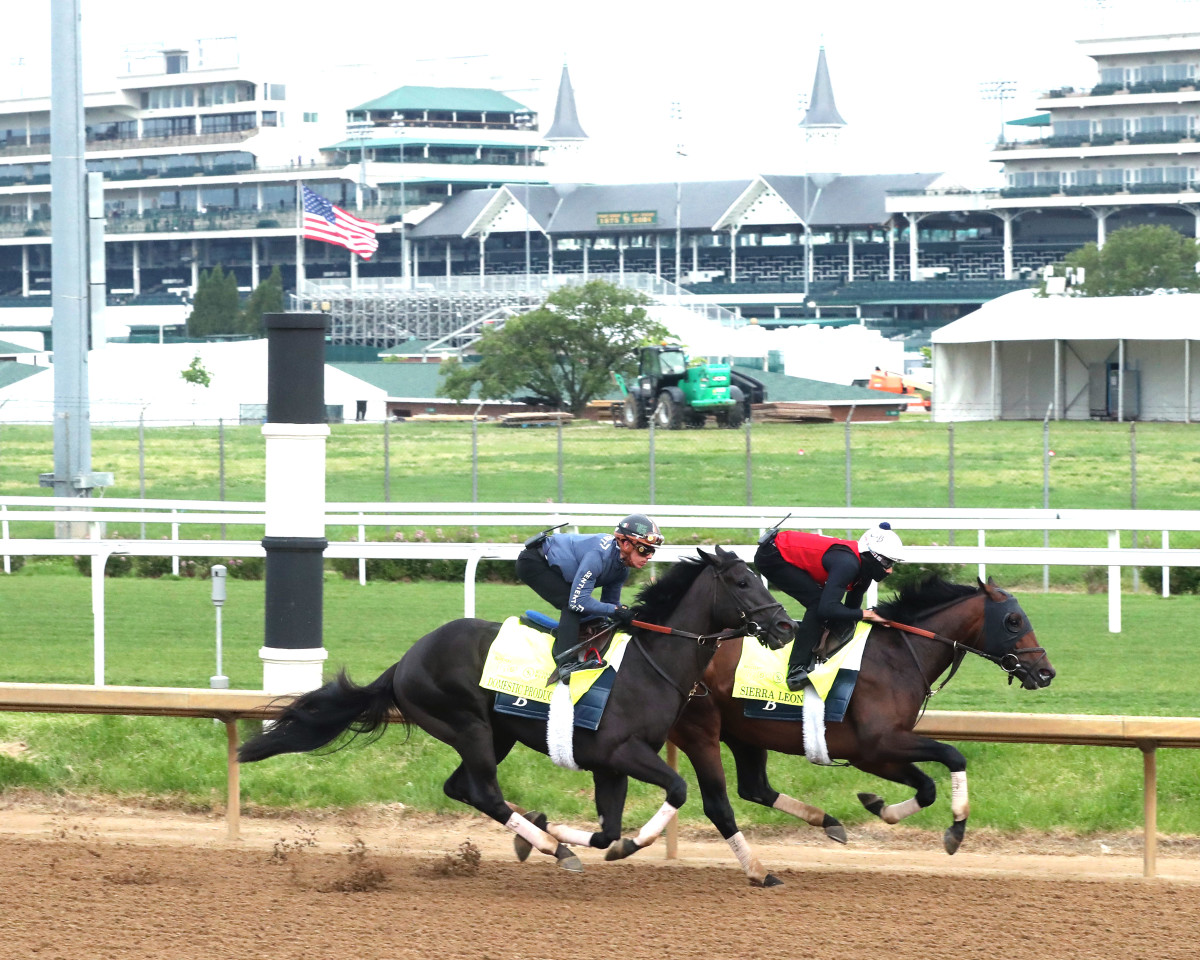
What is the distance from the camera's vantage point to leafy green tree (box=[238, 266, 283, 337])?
225 ft

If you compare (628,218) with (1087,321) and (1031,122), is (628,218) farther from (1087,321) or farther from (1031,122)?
(1087,321)

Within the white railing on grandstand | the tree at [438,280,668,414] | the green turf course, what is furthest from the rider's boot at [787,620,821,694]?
the tree at [438,280,668,414]

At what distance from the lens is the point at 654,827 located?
584 cm

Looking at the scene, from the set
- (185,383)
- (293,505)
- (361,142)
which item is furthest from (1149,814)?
(361,142)

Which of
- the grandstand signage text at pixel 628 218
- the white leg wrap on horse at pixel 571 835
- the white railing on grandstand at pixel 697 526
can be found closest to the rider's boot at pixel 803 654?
the white leg wrap on horse at pixel 571 835

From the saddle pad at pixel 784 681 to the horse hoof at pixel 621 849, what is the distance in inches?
26.6

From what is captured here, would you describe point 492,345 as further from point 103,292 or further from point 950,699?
point 950,699

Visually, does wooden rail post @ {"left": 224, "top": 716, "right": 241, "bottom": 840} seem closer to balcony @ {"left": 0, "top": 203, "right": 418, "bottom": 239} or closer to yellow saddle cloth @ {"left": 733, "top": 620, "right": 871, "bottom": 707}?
yellow saddle cloth @ {"left": 733, "top": 620, "right": 871, "bottom": 707}

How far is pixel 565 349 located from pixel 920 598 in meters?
36.0

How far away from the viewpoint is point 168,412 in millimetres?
45625

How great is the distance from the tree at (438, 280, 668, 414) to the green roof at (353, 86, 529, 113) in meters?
61.9

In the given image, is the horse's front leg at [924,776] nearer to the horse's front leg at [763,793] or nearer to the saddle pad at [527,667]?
the horse's front leg at [763,793]

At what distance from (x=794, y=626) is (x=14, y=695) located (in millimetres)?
3186

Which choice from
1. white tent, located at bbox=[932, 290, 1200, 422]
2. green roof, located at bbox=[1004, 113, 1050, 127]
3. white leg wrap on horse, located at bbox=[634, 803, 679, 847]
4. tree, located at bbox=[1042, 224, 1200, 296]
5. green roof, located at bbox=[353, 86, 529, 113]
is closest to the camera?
white leg wrap on horse, located at bbox=[634, 803, 679, 847]
